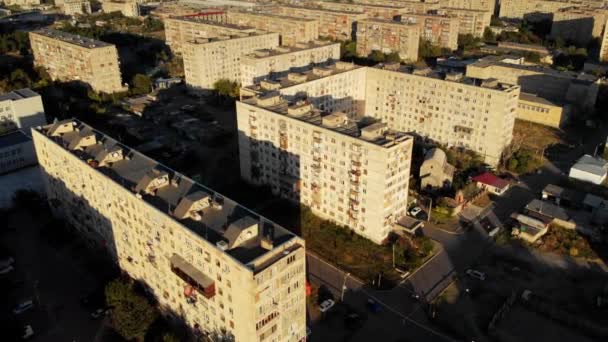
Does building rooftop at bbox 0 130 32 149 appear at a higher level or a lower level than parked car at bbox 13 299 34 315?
higher

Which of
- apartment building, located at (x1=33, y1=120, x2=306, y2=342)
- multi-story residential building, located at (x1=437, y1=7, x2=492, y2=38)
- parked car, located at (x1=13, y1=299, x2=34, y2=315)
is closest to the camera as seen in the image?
apartment building, located at (x1=33, y1=120, x2=306, y2=342)

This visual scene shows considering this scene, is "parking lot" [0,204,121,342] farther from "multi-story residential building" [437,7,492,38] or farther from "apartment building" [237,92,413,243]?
"multi-story residential building" [437,7,492,38]

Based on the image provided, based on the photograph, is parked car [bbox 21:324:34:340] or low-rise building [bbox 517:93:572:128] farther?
low-rise building [bbox 517:93:572:128]

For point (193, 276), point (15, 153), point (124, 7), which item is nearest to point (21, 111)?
point (15, 153)

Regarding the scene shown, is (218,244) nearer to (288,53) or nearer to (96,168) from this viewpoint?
(96,168)

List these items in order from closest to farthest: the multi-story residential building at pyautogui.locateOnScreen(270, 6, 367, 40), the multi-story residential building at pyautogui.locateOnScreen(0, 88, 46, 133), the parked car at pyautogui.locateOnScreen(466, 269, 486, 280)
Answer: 1. the parked car at pyautogui.locateOnScreen(466, 269, 486, 280)
2. the multi-story residential building at pyautogui.locateOnScreen(0, 88, 46, 133)
3. the multi-story residential building at pyautogui.locateOnScreen(270, 6, 367, 40)

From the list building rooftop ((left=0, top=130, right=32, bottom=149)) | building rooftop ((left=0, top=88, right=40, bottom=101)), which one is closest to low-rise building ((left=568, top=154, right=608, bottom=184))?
building rooftop ((left=0, top=130, right=32, bottom=149))

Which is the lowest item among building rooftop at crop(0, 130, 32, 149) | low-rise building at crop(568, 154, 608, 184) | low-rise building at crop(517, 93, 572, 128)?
low-rise building at crop(568, 154, 608, 184)

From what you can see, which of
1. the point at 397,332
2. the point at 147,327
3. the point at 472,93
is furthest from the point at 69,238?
the point at 472,93
